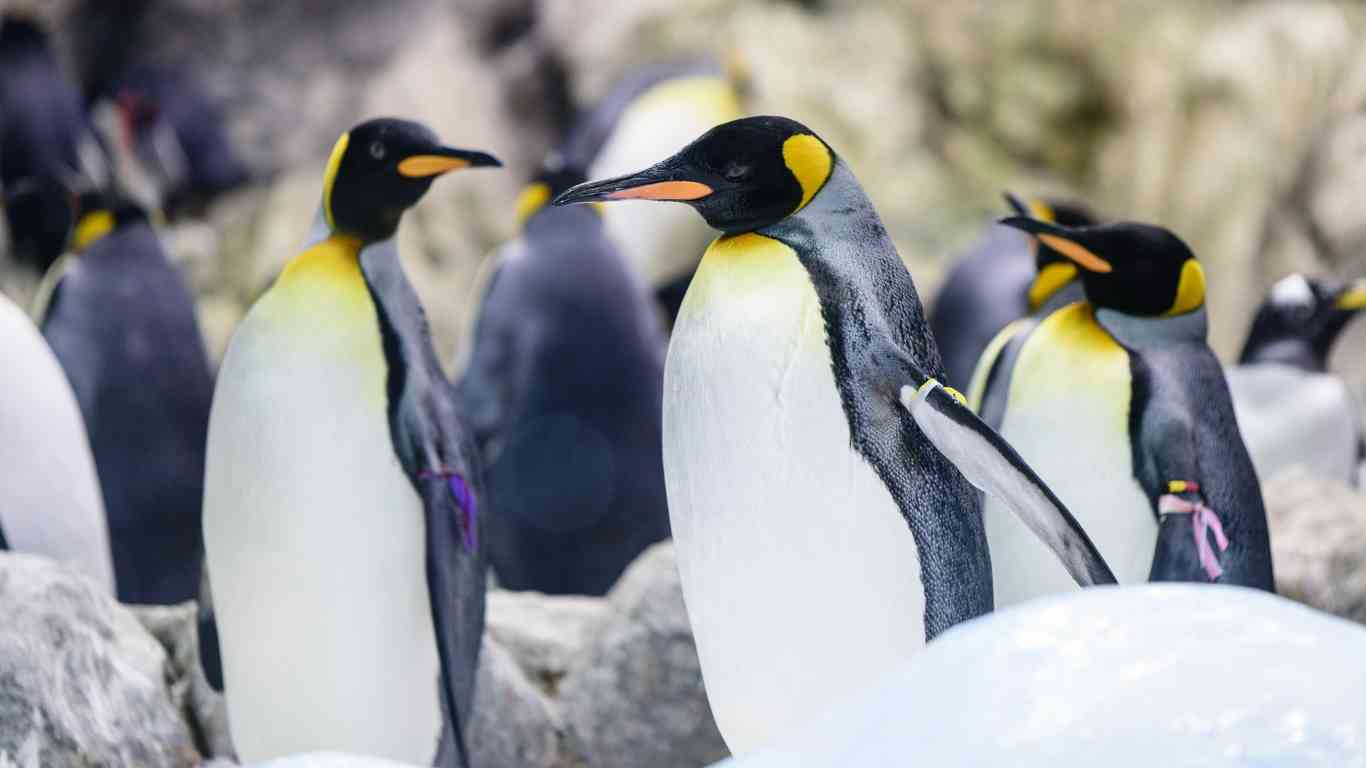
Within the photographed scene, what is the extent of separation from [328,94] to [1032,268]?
11.6ft

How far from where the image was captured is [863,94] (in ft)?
23.0

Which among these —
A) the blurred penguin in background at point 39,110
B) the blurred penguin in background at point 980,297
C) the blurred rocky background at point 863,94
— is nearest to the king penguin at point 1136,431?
the blurred penguin in background at point 980,297

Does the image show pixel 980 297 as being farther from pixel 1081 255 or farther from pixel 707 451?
pixel 707 451

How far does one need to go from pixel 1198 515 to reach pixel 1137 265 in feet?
1.31

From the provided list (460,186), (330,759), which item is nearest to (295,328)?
(330,759)

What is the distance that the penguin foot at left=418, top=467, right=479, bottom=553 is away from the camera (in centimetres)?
252

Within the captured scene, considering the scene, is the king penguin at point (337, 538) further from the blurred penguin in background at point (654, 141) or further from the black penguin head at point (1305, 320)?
the blurred penguin in background at point (654, 141)

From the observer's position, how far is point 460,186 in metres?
7.13

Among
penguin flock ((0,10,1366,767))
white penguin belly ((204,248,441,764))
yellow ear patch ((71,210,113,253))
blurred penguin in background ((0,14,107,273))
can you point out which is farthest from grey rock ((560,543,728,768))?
blurred penguin in background ((0,14,107,273))

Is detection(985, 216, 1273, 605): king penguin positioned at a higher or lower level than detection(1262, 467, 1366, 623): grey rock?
higher

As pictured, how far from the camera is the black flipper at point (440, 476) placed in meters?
2.47

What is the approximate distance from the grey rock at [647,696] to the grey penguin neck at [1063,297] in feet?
3.21

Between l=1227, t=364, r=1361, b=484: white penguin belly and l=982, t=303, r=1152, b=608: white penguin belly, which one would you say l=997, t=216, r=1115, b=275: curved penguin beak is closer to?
l=982, t=303, r=1152, b=608: white penguin belly

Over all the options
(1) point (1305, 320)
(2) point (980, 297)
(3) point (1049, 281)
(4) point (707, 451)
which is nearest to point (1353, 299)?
(1) point (1305, 320)
